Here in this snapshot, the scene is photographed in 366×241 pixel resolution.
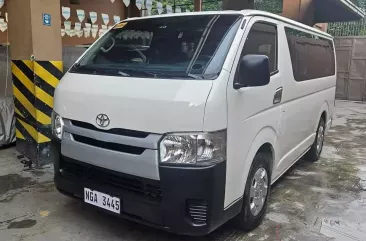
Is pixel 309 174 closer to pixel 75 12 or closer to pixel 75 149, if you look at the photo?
pixel 75 149

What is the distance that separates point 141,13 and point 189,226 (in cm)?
772

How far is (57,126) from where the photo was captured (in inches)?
116

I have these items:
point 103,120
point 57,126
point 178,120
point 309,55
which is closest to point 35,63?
point 57,126

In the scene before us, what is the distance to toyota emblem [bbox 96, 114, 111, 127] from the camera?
99.9 inches

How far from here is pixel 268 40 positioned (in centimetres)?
325

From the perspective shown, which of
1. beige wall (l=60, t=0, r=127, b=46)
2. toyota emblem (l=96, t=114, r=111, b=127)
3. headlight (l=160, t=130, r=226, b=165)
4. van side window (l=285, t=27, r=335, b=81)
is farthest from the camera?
beige wall (l=60, t=0, r=127, b=46)

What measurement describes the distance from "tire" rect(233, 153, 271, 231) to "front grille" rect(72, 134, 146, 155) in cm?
100

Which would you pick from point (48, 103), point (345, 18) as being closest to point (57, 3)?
point (48, 103)

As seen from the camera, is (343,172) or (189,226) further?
(343,172)

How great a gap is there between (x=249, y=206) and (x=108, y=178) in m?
1.23

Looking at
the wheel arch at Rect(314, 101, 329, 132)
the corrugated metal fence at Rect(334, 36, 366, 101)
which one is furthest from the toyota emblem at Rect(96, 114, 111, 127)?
the corrugated metal fence at Rect(334, 36, 366, 101)

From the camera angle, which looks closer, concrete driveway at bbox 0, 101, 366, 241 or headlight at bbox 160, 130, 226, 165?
headlight at bbox 160, 130, 226, 165

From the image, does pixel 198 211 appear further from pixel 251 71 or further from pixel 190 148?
pixel 251 71

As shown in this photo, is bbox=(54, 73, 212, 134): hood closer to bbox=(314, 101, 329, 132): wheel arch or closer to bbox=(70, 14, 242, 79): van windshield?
bbox=(70, 14, 242, 79): van windshield
